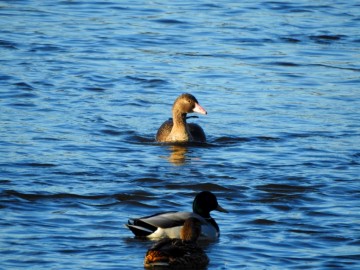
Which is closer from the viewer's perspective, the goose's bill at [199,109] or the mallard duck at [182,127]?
the mallard duck at [182,127]

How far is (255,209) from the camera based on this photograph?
1298cm

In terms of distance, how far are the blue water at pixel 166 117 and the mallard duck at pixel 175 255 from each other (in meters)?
0.22

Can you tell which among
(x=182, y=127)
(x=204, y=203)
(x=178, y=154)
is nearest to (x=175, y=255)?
(x=204, y=203)

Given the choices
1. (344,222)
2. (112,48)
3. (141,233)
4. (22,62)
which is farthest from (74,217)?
(112,48)

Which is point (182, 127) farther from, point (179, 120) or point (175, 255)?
point (175, 255)

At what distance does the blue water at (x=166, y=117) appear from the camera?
38.5 ft

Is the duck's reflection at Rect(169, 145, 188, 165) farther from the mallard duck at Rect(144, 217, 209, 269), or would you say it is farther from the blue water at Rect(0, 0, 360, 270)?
the mallard duck at Rect(144, 217, 209, 269)

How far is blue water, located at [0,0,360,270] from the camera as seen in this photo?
11.7m

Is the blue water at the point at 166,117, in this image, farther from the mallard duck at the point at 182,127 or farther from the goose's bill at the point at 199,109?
the goose's bill at the point at 199,109

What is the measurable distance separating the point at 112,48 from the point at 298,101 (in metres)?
5.95

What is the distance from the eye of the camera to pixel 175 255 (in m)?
10.6

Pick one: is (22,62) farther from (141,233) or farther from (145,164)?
(141,233)

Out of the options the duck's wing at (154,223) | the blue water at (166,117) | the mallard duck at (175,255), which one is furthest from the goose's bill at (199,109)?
the mallard duck at (175,255)

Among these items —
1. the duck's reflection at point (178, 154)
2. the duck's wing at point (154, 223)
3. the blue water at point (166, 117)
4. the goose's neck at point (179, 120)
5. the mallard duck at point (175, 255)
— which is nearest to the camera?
the mallard duck at point (175, 255)
